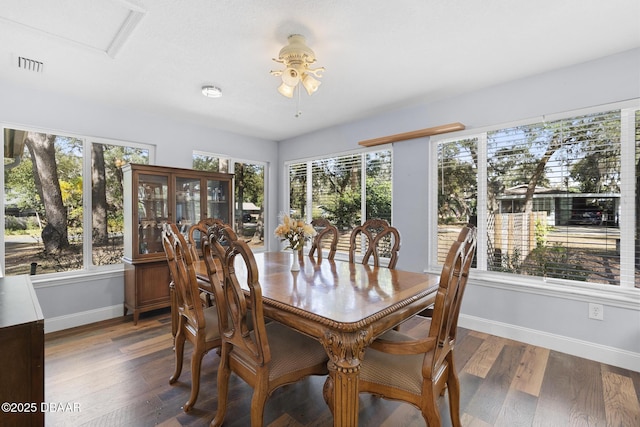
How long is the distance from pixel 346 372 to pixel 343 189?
3165 millimetres

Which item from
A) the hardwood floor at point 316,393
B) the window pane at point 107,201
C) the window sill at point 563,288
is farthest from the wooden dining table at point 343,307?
the window pane at point 107,201

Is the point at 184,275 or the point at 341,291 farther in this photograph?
the point at 184,275

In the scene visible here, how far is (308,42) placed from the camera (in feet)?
6.75

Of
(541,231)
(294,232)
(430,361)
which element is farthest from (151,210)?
(541,231)

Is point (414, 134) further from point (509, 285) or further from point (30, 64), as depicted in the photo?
point (30, 64)

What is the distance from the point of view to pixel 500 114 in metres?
2.82

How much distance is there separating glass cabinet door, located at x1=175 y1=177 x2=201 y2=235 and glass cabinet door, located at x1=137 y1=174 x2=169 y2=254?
15 centimetres

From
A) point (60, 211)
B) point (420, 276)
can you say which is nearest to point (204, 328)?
point (420, 276)

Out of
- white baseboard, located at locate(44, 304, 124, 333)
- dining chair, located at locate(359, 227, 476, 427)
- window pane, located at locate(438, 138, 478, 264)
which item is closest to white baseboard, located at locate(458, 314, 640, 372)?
window pane, located at locate(438, 138, 478, 264)

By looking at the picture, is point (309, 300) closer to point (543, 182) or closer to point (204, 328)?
point (204, 328)

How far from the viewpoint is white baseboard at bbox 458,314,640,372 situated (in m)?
2.26

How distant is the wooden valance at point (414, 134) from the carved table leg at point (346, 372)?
2474 mm

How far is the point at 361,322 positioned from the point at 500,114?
2.62m

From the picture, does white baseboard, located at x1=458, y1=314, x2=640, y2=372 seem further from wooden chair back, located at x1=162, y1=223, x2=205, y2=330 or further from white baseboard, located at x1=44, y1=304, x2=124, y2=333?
white baseboard, located at x1=44, y1=304, x2=124, y2=333
